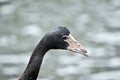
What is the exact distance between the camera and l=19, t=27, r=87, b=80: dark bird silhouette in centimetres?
937

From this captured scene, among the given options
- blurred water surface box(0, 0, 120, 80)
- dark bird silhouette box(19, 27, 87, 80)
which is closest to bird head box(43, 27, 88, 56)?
dark bird silhouette box(19, 27, 87, 80)

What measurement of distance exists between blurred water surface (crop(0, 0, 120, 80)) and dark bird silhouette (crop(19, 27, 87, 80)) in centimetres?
426

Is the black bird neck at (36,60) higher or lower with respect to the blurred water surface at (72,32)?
lower

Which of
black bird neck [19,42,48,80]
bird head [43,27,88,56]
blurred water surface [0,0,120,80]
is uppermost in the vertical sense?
blurred water surface [0,0,120,80]

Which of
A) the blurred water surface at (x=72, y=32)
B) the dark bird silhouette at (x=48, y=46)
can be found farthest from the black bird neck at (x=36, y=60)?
the blurred water surface at (x=72, y=32)

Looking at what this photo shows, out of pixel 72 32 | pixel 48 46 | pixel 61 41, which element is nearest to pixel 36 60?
pixel 48 46

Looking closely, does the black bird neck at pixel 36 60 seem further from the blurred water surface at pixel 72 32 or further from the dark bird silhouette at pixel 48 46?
the blurred water surface at pixel 72 32

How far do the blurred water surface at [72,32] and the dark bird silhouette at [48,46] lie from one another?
426 centimetres

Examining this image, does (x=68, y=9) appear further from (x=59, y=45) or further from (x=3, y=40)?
(x=59, y=45)

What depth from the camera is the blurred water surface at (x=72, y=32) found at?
46.3 ft

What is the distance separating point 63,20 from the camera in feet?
54.0

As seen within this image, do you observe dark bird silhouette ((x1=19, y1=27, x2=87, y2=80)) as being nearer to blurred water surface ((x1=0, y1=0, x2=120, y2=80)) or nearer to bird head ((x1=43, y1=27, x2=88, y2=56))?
bird head ((x1=43, y1=27, x2=88, y2=56))

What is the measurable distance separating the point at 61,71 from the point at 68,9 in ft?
11.4

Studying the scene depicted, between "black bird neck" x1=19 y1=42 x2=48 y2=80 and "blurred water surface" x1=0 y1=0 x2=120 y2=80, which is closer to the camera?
"black bird neck" x1=19 y1=42 x2=48 y2=80
